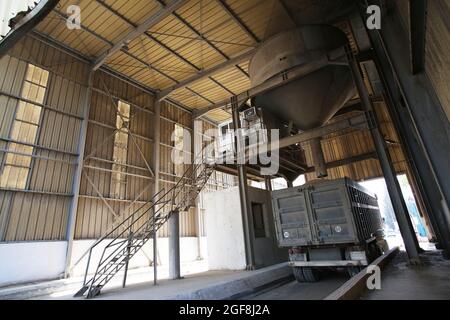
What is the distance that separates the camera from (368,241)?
7172 millimetres

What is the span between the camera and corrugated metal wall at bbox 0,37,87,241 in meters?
10.7

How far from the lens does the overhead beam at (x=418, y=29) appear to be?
2.90 m

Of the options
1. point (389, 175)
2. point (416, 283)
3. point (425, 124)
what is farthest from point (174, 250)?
point (425, 124)

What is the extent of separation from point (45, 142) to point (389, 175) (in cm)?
1414

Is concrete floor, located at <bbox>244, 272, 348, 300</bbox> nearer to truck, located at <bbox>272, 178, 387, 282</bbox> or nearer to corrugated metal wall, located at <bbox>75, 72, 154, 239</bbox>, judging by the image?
truck, located at <bbox>272, 178, 387, 282</bbox>

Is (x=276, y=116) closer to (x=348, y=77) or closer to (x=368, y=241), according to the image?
(x=348, y=77)

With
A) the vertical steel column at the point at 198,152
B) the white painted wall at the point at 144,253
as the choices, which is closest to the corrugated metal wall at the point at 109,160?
the white painted wall at the point at 144,253

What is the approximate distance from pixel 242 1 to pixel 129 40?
6.02 m

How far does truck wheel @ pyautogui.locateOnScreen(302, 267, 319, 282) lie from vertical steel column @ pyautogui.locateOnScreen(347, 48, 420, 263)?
97.8 inches

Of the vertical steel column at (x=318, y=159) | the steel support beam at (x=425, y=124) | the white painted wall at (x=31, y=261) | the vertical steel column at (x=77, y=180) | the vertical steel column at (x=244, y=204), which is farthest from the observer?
the vertical steel column at (x=77, y=180)

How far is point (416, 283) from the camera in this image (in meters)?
4.45

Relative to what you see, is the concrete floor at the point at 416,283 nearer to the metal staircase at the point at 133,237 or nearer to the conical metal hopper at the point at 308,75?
the conical metal hopper at the point at 308,75

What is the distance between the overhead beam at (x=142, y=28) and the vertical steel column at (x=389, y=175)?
26.4ft
